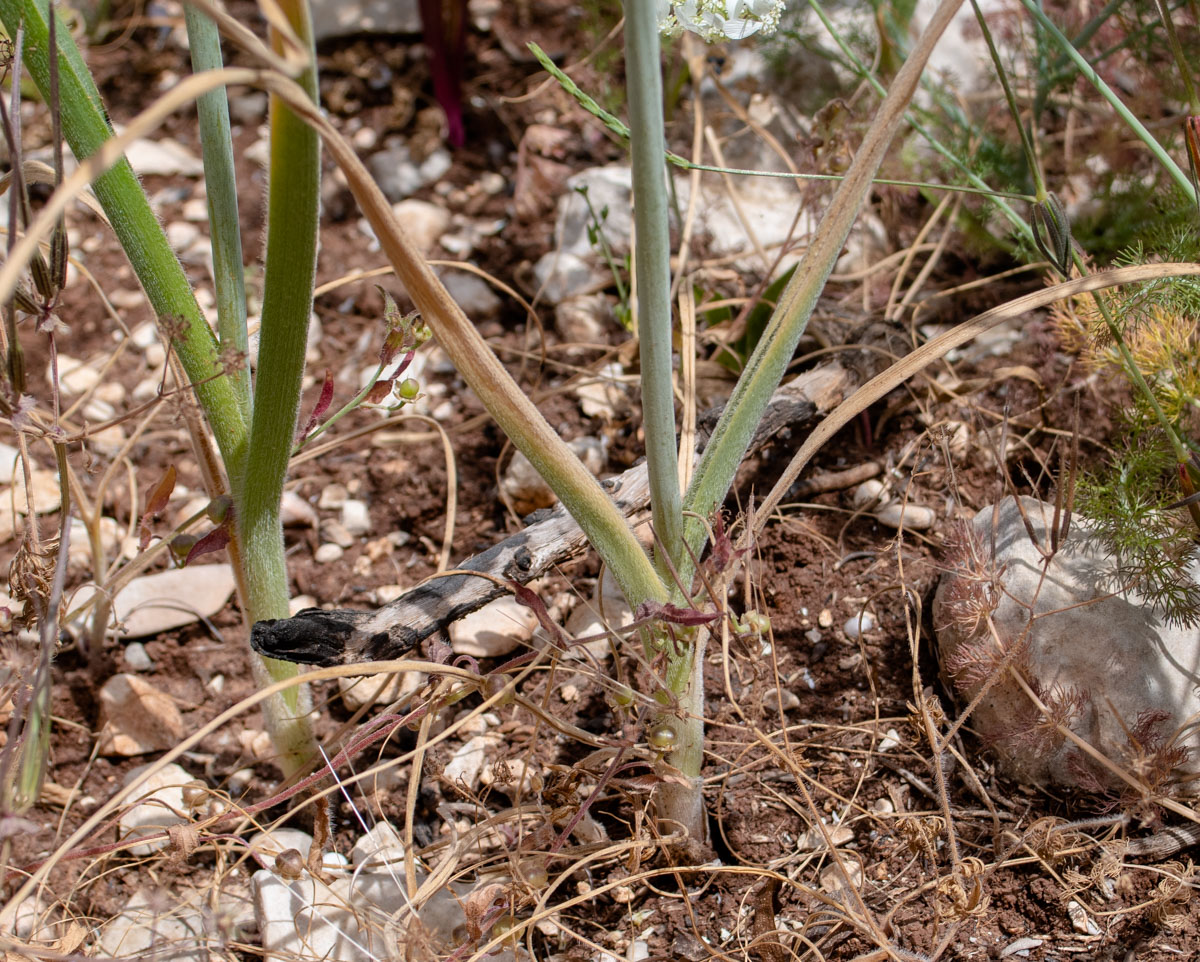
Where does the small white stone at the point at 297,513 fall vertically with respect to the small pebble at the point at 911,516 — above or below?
below

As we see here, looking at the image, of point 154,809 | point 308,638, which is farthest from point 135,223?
point 154,809

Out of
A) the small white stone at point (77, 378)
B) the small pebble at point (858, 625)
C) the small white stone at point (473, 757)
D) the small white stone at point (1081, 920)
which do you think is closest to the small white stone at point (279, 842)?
the small white stone at point (473, 757)

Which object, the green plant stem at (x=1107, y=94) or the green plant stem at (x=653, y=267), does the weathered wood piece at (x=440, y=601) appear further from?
the green plant stem at (x=1107, y=94)

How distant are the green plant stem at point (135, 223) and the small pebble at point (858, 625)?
0.74 m

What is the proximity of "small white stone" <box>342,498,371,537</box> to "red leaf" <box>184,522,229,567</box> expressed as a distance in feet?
1.58

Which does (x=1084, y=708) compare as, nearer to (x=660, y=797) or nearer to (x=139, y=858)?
(x=660, y=797)

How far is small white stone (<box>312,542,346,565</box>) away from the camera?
137 cm

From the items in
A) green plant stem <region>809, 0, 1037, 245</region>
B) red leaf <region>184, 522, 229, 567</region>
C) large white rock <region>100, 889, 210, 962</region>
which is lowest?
large white rock <region>100, 889, 210, 962</region>

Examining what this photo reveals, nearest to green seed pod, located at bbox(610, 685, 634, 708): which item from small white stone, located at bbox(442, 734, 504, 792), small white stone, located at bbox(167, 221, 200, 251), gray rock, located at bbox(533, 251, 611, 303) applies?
small white stone, located at bbox(442, 734, 504, 792)

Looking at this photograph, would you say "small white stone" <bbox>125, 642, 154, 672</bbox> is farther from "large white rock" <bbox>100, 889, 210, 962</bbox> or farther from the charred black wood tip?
the charred black wood tip

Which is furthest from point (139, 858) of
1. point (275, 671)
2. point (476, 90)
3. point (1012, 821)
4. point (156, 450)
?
point (476, 90)

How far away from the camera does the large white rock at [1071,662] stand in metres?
0.97

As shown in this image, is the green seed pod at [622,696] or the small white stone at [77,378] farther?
the small white stone at [77,378]

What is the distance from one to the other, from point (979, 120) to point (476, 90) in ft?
3.29
